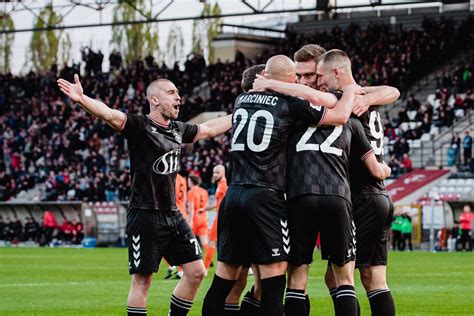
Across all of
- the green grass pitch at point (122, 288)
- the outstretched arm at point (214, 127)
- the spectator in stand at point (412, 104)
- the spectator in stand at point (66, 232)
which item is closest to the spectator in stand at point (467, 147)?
the spectator in stand at point (412, 104)

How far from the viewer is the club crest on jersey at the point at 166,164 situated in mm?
10219

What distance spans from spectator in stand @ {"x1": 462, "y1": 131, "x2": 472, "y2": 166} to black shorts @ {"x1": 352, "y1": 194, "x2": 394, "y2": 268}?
29.2 meters

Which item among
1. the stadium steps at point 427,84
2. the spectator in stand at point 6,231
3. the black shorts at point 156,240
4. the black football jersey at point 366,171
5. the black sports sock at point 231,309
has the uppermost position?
the stadium steps at point 427,84

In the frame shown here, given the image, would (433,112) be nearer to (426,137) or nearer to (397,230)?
(426,137)

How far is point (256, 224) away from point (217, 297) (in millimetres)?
803

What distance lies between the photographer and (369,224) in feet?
30.7

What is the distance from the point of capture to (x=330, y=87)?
920 centimetres

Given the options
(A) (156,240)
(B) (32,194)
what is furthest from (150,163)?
(B) (32,194)

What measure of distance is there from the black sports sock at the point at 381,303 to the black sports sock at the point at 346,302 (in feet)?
2.15

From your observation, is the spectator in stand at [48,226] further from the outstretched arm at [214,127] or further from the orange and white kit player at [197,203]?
the outstretched arm at [214,127]

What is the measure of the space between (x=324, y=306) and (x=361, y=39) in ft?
117

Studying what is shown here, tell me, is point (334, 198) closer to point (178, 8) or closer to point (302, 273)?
point (302, 273)

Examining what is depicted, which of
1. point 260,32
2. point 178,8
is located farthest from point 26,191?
point 260,32

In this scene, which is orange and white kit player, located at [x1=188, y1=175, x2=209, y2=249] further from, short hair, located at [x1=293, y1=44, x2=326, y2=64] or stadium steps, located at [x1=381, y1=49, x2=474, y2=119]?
Result: stadium steps, located at [x1=381, y1=49, x2=474, y2=119]
